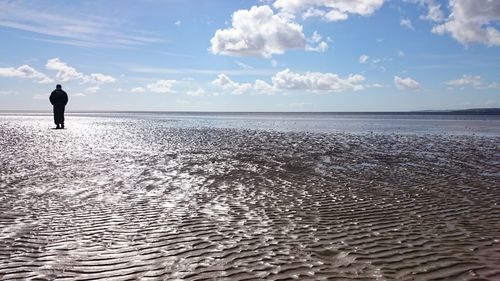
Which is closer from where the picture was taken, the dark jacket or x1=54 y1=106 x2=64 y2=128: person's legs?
the dark jacket

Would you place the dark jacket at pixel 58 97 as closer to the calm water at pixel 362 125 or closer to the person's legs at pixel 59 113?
the person's legs at pixel 59 113

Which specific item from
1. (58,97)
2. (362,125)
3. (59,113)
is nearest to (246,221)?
(58,97)

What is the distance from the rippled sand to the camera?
6344 millimetres

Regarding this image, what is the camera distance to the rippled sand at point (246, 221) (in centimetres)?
634

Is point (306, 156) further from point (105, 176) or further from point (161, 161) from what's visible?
point (105, 176)

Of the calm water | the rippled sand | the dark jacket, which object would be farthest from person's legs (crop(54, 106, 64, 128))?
the rippled sand

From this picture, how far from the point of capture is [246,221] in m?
8.97

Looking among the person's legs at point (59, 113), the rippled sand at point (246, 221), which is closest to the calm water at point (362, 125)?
the person's legs at point (59, 113)

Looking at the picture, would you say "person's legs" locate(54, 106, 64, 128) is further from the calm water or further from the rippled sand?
the rippled sand

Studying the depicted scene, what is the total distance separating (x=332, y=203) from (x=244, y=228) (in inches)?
125

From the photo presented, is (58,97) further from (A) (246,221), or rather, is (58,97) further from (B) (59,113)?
(A) (246,221)

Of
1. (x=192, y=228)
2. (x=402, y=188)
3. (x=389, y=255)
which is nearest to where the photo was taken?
(x=389, y=255)

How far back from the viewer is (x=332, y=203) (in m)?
10.8

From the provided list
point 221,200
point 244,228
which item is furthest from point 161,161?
point 244,228
